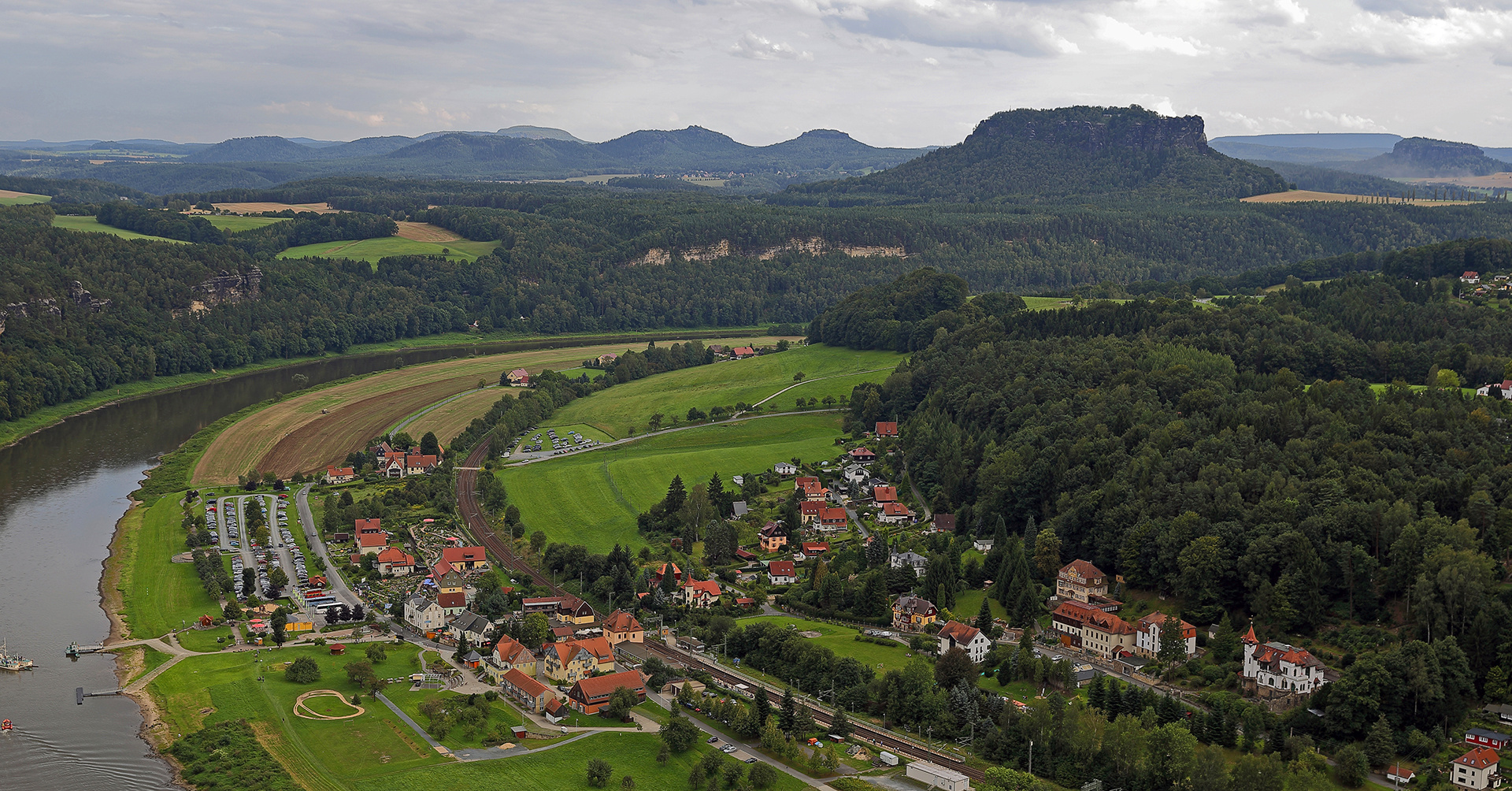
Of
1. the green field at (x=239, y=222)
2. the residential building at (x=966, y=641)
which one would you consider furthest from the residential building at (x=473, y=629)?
the green field at (x=239, y=222)

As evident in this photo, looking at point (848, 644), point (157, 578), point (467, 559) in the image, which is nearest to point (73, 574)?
point (157, 578)

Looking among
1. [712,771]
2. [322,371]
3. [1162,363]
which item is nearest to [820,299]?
[322,371]

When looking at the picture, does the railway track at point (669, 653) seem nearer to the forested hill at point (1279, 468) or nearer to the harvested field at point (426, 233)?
the forested hill at point (1279, 468)

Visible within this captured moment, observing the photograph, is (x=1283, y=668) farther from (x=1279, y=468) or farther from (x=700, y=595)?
(x=700, y=595)

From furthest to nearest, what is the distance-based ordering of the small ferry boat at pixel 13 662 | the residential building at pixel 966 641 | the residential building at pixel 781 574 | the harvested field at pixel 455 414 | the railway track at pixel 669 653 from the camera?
the harvested field at pixel 455 414 → the residential building at pixel 781 574 → the residential building at pixel 966 641 → the small ferry boat at pixel 13 662 → the railway track at pixel 669 653

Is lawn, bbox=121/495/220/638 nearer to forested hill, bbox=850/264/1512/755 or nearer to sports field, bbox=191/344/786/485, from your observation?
sports field, bbox=191/344/786/485
